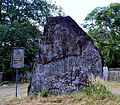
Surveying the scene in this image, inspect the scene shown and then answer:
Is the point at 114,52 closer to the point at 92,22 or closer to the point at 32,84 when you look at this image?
the point at 92,22

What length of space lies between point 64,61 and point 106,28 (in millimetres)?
12276

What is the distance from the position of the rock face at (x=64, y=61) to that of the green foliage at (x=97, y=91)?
507mm

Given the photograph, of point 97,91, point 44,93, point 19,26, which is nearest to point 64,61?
point 44,93

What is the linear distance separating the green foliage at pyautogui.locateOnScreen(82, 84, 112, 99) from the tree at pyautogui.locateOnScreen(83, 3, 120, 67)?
11.2 metres

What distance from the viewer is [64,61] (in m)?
6.36

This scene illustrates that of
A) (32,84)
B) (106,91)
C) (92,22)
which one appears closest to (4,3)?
A: (92,22)

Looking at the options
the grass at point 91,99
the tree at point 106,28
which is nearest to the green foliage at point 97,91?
the grass at point 91,99

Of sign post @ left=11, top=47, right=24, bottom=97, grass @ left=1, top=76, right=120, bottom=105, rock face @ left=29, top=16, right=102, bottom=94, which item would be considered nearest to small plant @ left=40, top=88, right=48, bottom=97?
grass @ left=1, top=76, right=120, bottom=105

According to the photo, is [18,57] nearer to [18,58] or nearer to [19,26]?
[18,58]

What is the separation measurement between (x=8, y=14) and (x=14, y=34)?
14.0ft

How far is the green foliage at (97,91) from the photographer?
511 centimetres

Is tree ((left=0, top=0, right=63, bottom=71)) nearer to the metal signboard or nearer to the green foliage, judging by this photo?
the metal signboard

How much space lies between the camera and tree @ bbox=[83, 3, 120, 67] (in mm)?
15539

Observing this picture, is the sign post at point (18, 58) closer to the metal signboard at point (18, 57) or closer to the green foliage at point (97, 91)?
the metal signboard at point (18, 57)
